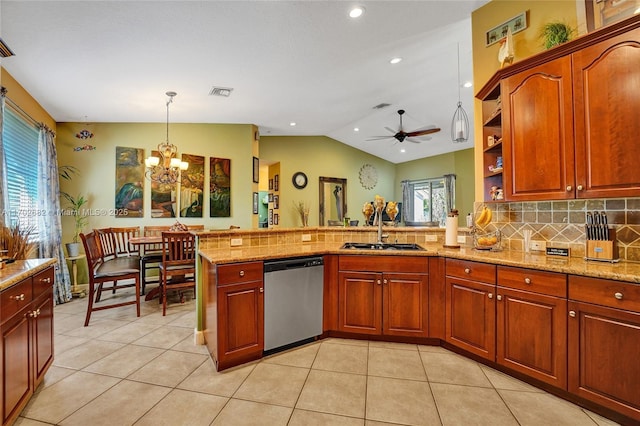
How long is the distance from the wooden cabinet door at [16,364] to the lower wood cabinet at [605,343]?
3.19 m

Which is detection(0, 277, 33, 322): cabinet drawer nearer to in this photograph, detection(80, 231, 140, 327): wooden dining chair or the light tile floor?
the light tile floor

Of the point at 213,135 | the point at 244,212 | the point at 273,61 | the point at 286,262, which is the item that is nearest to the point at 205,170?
the point at 213,135

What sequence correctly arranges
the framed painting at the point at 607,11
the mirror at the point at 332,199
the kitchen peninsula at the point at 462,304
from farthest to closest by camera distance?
the mirror at the point at 332,199, the framed painting at the point at 607,11, the kitchen peninsula at the point at 462,304

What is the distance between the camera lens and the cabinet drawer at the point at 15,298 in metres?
1.45

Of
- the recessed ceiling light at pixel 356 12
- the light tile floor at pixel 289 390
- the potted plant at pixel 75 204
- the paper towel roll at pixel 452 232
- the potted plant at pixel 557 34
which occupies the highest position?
the recessed ceiling light at pixel 356 12

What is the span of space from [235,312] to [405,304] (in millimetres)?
1482

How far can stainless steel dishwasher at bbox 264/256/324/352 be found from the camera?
7.63 ft

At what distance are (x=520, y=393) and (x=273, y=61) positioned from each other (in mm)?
3701

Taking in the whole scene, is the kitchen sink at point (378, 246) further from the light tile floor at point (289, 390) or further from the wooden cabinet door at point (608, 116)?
the wooden cabinet door at point (608, 116)

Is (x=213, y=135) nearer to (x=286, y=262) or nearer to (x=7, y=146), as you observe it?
(x=7, y=146)

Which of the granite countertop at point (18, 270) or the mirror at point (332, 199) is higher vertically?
the mirror at point (332, 199)

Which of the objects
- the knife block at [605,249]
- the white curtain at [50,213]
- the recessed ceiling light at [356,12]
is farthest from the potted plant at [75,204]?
the knife block at [605,249]

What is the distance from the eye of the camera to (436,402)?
179 centimetres

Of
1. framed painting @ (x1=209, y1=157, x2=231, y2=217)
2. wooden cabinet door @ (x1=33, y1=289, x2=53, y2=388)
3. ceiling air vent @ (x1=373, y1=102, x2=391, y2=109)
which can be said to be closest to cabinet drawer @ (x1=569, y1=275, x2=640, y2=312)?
wooden cabinet door @ (x1=33, y1=289, x2=53, y2=388)
